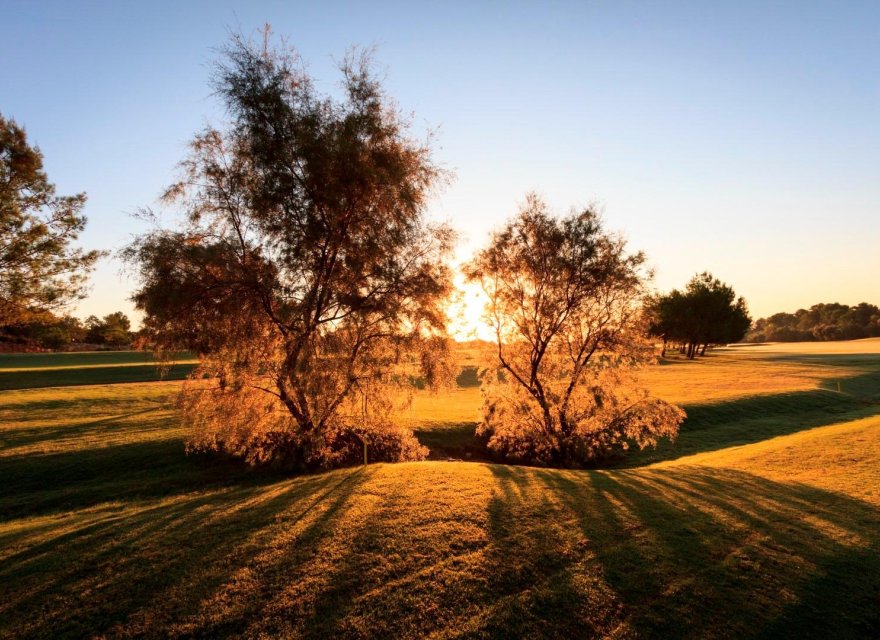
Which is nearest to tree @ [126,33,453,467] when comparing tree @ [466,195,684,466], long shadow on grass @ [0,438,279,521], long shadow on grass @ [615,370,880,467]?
long shadow on grass @ [0,438,279,521]

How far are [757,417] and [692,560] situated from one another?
31.2m

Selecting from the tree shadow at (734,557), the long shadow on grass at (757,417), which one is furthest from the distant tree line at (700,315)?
the tree shadow at (734,557)

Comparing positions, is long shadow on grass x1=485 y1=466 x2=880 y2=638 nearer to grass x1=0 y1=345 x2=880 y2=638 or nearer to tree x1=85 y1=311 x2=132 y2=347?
grass x1=0 y1=345 x2=880 y2=638

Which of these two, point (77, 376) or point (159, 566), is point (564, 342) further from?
point (77, 376)

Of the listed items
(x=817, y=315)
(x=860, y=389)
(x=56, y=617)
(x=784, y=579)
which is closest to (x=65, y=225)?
(x=56, y=617)

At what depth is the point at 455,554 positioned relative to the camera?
8.92 metres

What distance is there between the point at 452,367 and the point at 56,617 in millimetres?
14014

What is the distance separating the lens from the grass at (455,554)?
23.3 feet

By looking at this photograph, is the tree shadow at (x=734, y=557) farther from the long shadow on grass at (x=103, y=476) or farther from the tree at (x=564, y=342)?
the long shadow on grass at (x=103, y=476)

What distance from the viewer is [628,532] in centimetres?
1011

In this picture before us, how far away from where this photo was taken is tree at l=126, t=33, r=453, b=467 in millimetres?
15727

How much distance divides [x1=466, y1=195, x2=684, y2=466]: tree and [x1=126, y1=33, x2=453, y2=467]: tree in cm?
675

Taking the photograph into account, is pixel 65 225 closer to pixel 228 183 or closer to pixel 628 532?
pixel 228 183

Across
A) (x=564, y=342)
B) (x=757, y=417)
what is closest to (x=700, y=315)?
(x=757, y=417)
